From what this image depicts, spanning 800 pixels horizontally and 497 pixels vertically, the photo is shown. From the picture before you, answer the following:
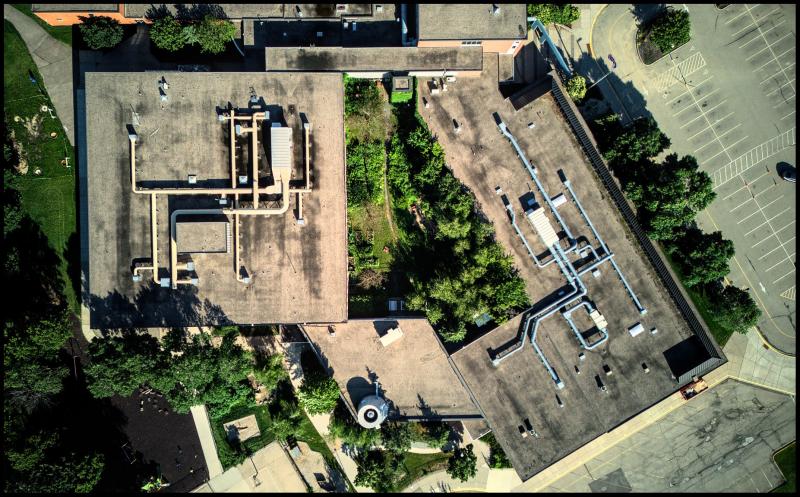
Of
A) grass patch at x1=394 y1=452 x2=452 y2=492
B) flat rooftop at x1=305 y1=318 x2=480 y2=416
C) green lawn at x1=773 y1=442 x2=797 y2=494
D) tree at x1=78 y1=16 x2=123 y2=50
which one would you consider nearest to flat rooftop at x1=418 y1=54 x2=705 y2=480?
flat rooftop at x1=305 y1=318 x2=480 y2=416

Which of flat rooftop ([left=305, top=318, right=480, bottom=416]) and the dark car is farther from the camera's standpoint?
the dark car

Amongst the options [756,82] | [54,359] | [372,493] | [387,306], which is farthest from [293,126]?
[756,82]

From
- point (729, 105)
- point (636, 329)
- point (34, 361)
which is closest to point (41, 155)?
point (34, 361)

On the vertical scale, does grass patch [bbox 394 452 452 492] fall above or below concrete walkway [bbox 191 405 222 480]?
below

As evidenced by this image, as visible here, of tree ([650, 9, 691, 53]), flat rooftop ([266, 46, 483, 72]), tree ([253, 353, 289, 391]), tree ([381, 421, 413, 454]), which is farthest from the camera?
tree ([253, 353, 289, 391])

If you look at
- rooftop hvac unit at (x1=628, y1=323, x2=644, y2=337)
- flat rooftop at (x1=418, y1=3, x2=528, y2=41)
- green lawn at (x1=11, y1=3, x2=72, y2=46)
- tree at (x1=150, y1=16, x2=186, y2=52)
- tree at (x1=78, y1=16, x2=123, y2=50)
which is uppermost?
green lawn at (x1=11, y1=3, x2=72, y2=46)

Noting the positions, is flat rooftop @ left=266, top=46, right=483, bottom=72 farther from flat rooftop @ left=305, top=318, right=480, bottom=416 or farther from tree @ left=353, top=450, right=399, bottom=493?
tree @ left=353, top=450, right=399, bottom=493

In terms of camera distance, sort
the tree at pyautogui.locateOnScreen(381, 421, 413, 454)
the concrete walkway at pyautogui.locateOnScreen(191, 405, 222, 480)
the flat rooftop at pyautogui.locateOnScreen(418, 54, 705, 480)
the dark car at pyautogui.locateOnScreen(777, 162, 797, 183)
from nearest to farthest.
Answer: the flat rooftop at pyautogui.locateOnScreen(418, 54, 705, 480) < the tree at pyautogui.locateOnScreen(381, 421, 413, 454) < the dark car at pyautogui.locateOnScreen(777, 162, 797, 183) < the concrete walkway at pyautogui.locateOnScreen(191, 405, 222, 480)
